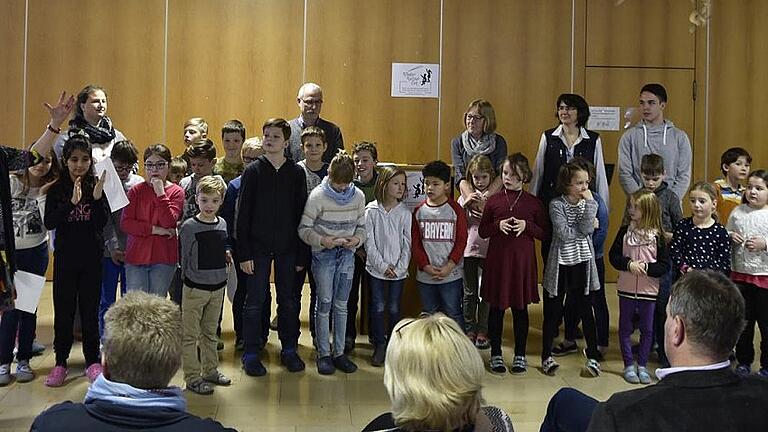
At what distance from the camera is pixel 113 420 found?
1772 millimetres

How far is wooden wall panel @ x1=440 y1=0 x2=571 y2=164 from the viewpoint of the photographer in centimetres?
771

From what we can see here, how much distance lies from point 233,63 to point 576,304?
13.5ft

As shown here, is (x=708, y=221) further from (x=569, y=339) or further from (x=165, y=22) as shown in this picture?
(x=165, y=22)

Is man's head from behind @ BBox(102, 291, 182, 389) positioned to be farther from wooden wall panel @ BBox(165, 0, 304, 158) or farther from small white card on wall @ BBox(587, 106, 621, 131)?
small white card on wall @ BBox(587, 106, 621, 131)

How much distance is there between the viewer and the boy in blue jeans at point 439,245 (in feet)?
15.9

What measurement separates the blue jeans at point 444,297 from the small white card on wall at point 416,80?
3162 mm

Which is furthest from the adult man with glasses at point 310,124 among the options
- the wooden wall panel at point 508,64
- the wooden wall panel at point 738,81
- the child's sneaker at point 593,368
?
the wooden wall panel at point 738,81

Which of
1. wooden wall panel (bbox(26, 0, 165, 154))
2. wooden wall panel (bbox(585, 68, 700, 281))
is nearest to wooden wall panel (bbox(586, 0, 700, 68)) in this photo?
wooden wall panel (bbox(585, 68, 700, 281))

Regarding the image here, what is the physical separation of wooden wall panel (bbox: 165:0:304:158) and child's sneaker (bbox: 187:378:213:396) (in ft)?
12.0

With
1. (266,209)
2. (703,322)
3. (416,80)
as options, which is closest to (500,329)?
(266,209)

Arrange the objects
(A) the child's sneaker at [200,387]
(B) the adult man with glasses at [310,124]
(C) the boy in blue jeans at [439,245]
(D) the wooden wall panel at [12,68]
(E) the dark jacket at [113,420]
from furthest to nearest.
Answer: (D) the wooden wall panel at [12,68] → (B) the adult man with glasses at [310,124] → (C) the boy in blue jeans at [439,245] → (A) the child's sneaker at [200,387] → (E) the dark jacket at [113,420]

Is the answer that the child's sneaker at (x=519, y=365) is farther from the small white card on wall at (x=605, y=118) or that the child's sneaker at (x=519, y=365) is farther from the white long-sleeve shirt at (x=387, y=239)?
the small white card on wall at (x=605, y=118)

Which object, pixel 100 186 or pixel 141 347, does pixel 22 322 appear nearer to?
pixel 100 186

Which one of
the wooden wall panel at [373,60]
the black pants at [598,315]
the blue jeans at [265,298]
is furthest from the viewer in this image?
the wooden wall panel at [373,60]
